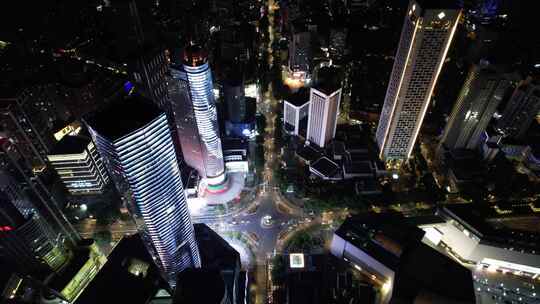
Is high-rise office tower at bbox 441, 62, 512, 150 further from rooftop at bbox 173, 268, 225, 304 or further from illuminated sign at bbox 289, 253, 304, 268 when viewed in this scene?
rooftop at bbox 173, 268, 225, 304

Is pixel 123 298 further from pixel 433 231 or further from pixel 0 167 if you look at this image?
pixel 433 231

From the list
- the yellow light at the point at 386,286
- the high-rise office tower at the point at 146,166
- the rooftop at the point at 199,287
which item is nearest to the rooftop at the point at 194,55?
the high-rise office tower at the point at 146,166

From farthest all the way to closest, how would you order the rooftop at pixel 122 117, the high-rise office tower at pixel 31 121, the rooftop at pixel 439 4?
the high-rise office tower at pixel 31 121 → the rooftop at pixel 439 4 → the rooftop at pixel 122 117

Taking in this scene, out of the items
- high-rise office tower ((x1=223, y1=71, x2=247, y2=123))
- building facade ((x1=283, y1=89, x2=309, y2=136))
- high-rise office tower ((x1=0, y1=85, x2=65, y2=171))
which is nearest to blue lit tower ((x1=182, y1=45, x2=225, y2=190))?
high-rise office tower ((x1=223, y1=71, x2=247, y2=123))

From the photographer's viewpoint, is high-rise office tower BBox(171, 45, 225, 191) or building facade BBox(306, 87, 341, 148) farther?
building facade BBox(306, 87, 341, 148)

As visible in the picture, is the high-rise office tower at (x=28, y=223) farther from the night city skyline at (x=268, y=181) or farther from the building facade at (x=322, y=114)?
the building facade at (x=322, y=114)

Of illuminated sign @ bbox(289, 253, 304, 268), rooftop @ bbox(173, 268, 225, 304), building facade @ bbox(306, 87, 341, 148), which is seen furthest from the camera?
building facade @ bbox(306, 87, 341, 148)

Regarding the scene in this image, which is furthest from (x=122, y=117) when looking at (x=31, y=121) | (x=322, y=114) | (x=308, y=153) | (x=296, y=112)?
(x=296, y=112)

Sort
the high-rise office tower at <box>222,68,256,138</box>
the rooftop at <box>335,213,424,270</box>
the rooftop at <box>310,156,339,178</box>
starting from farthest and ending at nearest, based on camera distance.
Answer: the high-rise office tower at <box>222,68,256,138</box> < the rooftop at <box>310,156,339,178</box> < the rooftop at <box>335,213,424,270</box>
